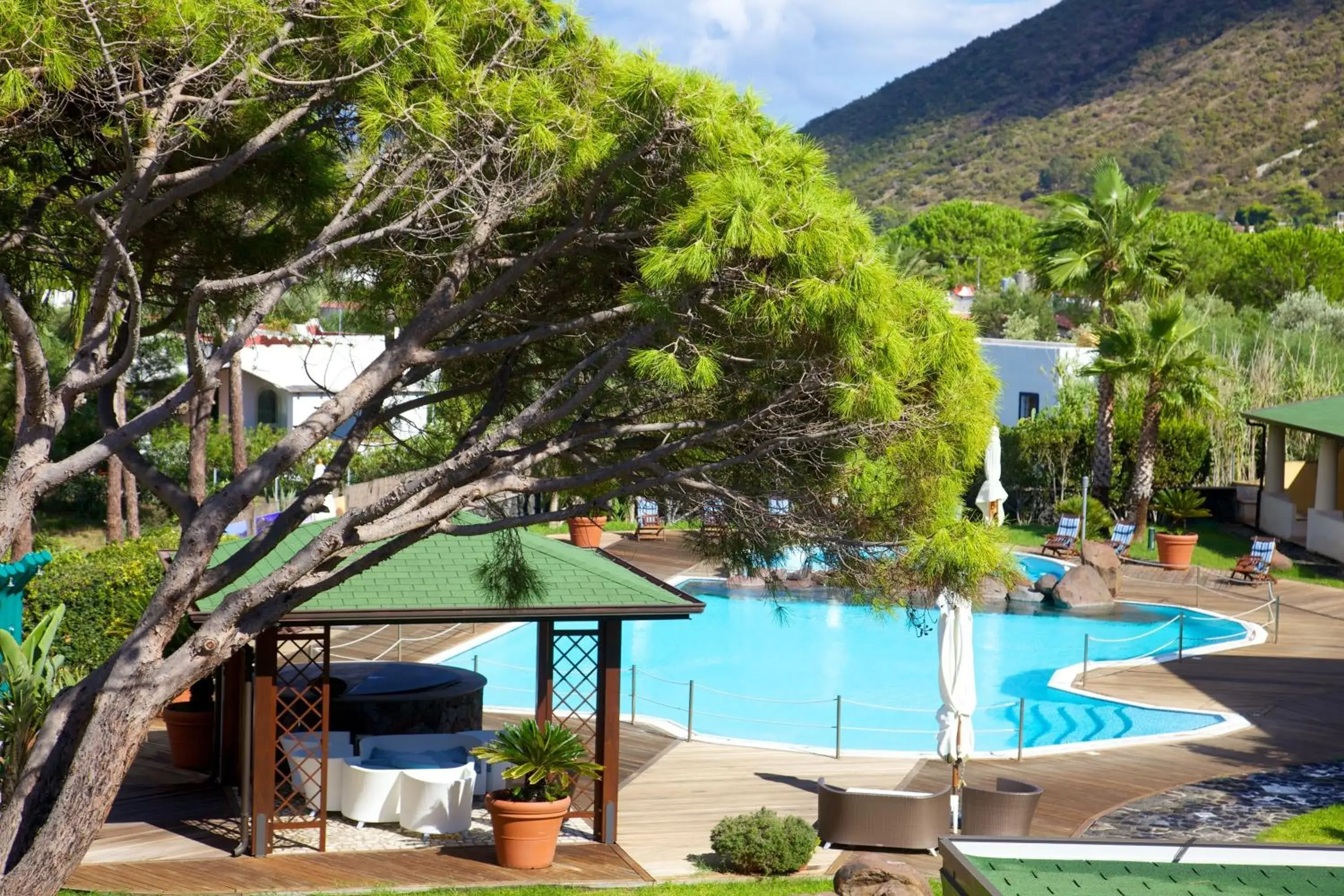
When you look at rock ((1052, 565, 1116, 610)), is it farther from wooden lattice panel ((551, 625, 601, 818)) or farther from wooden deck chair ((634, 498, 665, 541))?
wooden lattice panel ((551, 625, 601, 818))

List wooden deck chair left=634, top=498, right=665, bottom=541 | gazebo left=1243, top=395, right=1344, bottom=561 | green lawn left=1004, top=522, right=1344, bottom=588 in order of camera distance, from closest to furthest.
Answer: green lawn left=1004, top=522, right=1344, bottom=588
gazebo left=1243, top=395, right=1344, bottom=561
wooden deck chair left=634, top=498, right=665, bottom=541

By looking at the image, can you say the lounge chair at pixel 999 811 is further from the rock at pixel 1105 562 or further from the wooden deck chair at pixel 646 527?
the wooden deck chair at pixel 646 527

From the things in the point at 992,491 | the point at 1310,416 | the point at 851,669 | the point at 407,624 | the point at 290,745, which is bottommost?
the point at 851,669

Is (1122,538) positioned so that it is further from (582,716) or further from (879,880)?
(879,880)

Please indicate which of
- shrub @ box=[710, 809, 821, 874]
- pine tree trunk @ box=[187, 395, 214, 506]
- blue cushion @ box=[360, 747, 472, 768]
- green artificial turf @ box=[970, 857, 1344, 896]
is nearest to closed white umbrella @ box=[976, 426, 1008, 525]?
shrub @ box=[710, 809, 821, 874]

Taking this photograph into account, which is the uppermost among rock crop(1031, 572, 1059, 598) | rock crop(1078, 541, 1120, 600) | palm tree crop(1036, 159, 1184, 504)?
palm tree crop(1036, 159, 1184, 504)

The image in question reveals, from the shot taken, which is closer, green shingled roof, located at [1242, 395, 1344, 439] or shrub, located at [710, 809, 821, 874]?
shrub, located at [710, 809, 821, 874]

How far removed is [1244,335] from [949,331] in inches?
1368

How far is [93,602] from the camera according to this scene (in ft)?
56.3

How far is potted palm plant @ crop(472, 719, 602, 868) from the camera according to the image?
40.5 ft

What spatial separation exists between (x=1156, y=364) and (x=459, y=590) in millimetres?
21015

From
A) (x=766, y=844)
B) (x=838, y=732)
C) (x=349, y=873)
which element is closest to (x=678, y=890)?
(x=766, y=844)

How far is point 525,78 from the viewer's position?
10430mm

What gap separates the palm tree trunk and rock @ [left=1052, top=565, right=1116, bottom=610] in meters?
4.62
